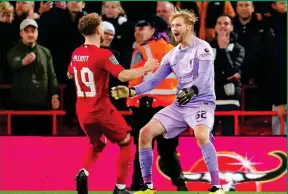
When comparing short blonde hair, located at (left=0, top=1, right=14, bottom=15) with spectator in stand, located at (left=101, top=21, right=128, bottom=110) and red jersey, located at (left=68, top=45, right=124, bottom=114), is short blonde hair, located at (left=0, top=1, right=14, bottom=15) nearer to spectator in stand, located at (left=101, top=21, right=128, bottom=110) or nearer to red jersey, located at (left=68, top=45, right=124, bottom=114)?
spectator in stand, located at (left=101, top=21, right=128, bottom=110)

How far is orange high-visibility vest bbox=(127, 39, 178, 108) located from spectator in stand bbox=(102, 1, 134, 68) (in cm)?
162

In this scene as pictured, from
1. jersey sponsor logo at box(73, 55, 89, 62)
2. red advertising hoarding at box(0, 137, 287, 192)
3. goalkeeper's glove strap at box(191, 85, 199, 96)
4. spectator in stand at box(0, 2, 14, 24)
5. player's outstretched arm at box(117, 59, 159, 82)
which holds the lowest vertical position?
red advertising hoarding at box(0, 137, 287, 192)

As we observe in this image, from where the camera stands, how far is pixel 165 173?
1700 cm

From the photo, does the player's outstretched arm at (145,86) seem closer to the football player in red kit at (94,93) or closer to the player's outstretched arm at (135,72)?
the player's outstretched arm at (135,72)

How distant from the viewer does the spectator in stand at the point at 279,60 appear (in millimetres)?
17156

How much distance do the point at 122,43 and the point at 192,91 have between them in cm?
412

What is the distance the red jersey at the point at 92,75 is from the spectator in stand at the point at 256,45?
4051 millimetres

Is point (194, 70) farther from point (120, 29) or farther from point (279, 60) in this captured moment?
point (120, 29)

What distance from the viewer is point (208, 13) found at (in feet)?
58.4

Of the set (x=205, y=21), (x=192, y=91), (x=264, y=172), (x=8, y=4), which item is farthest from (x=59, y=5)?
(x=192, y=91)

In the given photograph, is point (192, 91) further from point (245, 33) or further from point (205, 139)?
point (245, 33)

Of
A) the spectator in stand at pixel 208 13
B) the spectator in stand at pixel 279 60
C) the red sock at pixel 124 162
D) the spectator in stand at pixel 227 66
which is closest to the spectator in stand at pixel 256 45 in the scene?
the spectator in stand at pixel 279 60

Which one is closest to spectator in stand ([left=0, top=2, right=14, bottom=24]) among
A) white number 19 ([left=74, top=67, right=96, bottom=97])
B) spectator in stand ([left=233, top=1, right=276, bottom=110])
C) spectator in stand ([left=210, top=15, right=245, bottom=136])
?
spectator in stand ([left=210, top=15, right=245, bottom=136])

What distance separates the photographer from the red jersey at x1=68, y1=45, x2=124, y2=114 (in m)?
13.8
